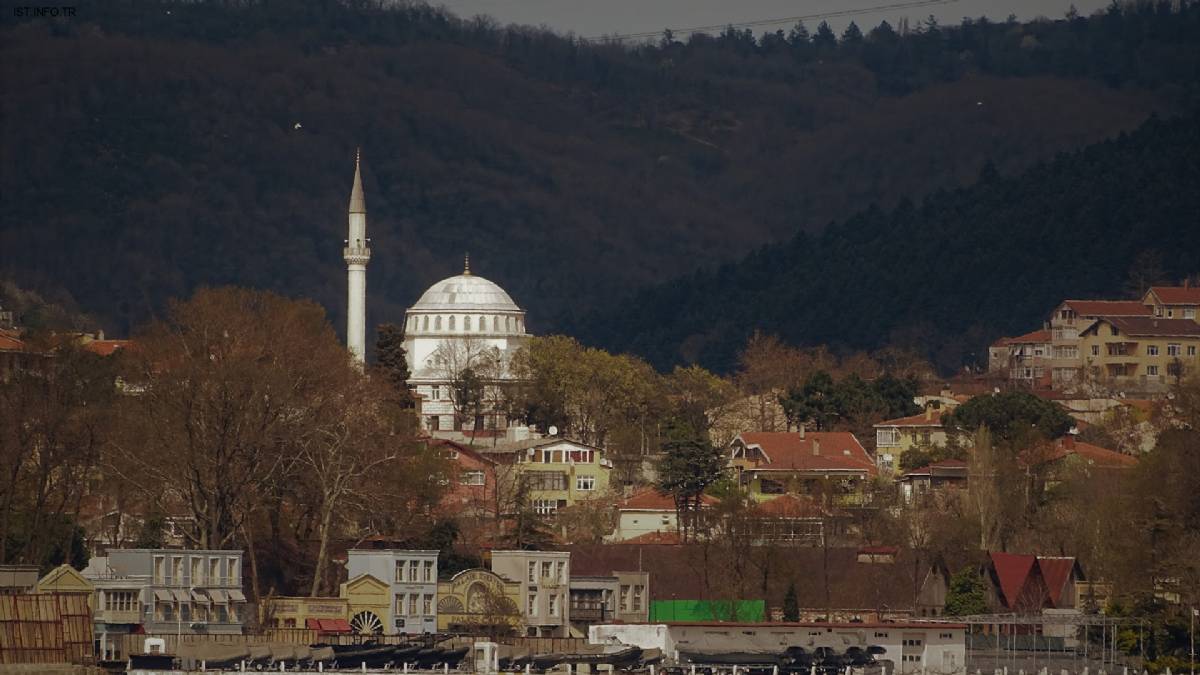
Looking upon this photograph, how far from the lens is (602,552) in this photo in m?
104

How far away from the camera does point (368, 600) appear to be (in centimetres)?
9025

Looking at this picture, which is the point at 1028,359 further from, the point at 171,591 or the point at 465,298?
the point at 171,591

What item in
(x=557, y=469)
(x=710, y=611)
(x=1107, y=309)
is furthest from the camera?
(x=1107, y=309)

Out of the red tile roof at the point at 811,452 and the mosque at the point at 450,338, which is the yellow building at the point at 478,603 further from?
the mosque at the point at 450,338

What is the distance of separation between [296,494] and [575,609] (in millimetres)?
10382

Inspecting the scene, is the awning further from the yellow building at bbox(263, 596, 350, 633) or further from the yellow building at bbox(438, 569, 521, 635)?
the yellow building at bbox(438, 569, 521, 635)

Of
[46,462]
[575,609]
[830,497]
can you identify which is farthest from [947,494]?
[46,462]

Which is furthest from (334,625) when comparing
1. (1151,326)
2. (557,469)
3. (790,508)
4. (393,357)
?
(1151,326)

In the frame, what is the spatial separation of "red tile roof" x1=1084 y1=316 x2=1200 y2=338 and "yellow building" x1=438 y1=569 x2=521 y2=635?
74651 millimetres

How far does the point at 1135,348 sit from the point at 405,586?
258ft

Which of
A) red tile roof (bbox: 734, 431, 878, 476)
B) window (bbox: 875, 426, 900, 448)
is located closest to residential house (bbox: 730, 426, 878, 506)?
red tile roof (bbox: 734, 431, 878, 476)

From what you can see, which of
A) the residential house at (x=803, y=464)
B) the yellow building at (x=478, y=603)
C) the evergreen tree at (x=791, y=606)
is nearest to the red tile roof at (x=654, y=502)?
the residential house at (x=803, y=464)

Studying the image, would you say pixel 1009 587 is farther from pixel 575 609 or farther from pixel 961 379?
pixel 961 379

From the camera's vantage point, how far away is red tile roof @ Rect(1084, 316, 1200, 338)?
16138 cm
